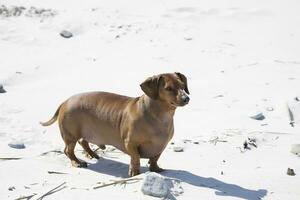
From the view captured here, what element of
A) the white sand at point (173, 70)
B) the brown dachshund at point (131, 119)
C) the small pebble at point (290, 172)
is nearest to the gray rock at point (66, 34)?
the white sand at point (173, 70)

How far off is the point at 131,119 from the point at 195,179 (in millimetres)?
876

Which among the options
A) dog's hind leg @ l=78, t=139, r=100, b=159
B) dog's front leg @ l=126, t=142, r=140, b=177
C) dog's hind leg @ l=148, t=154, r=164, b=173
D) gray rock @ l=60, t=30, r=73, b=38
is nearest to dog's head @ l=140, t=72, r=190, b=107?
dog's front leg @ l=126, t=142, r=140, b=177

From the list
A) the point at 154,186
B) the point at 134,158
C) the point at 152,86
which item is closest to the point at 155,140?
the point at 134,158

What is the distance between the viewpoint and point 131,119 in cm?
597

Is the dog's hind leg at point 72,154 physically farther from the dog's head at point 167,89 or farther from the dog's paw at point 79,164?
Result: the dog's head at point 167,89

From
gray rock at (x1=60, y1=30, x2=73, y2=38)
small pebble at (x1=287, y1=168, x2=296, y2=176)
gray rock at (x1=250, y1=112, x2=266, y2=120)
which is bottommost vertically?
gray rock at (x1=60, y1=30, x2=73, y2=38)

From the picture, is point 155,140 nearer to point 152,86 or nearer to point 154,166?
point 154,166

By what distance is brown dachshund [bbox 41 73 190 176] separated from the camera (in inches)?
226

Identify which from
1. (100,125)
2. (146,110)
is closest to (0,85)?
(100,125)

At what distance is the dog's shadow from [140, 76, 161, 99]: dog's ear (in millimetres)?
843

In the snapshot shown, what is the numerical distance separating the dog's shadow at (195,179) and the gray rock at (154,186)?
453mm

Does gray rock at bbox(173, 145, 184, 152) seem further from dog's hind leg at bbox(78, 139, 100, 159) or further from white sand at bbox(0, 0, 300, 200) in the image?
dog's hind leg at bbox(78, 139, 100, 159)

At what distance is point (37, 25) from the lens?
1220 centimetres

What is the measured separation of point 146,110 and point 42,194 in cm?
130
